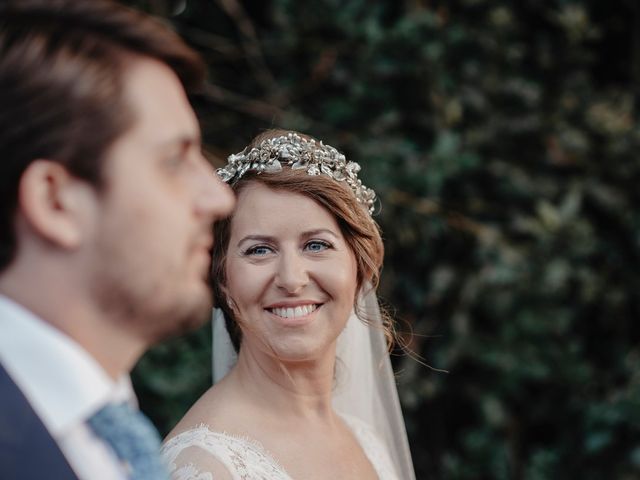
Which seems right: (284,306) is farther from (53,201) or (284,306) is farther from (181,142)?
(53,201)

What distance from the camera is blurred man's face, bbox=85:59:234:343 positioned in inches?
47.3

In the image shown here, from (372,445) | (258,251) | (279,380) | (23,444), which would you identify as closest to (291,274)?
(258,251)

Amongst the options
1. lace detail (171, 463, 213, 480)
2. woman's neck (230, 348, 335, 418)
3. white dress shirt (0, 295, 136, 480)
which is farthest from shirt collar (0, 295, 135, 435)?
woman's neck (230, 348, 335, 418)

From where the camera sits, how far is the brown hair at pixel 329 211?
2311 millimetres

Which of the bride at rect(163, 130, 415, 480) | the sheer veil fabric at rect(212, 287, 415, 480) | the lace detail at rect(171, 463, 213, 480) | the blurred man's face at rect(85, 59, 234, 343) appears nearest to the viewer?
the blurred man's face at rect(85, 59, 234, 343)

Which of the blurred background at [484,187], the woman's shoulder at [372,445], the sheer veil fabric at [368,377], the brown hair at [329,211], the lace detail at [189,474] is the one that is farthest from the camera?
the blurred background at [484,187]

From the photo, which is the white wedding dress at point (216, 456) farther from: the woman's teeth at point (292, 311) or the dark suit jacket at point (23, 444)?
the dark suit jacket at point (23, 444)

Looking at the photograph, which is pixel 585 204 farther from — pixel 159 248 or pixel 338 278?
pixel 159 248

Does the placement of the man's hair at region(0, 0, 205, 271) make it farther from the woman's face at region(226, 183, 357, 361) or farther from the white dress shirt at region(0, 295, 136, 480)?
the woman's face at region(226, 183, 357, 361)

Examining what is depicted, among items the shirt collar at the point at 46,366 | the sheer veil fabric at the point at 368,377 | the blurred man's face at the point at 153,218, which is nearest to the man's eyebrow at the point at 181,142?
the blurred man's face at the point at 153,218

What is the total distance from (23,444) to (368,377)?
187cm

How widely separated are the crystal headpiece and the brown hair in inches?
1.0

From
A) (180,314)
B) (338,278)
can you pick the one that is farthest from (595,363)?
(180,314)

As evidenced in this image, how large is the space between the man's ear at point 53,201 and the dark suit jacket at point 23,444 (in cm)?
18
